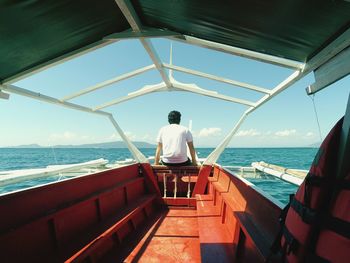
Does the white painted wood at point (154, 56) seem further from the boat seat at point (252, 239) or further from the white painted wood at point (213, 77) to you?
the boat seat at point (252, 239)

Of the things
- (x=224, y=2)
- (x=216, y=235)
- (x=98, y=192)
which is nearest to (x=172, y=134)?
(x=98, y=192)

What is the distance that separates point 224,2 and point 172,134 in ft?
8.29

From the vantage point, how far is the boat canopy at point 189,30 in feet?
5.06

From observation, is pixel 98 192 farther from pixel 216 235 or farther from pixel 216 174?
pixel 216 174

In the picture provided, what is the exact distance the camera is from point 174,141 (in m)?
3.88

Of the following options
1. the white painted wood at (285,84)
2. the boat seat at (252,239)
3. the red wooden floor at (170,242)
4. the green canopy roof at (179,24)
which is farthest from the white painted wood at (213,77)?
the red wooden floor at (170,242)

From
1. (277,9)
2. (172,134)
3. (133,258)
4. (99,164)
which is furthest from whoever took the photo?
(99,164)

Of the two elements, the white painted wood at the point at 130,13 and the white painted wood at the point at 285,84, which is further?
the white painted wood at the point at 285,84

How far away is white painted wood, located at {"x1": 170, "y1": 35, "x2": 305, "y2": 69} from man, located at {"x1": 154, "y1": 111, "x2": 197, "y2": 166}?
1.75 metres

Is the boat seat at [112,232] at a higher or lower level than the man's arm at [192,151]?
lower

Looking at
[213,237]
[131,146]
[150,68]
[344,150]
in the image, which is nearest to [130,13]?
[150,68]

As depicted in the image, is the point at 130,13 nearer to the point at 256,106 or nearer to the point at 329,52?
the point at 329,52

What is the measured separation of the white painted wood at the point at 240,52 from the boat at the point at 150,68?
0.04 ft

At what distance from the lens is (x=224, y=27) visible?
2.13m
